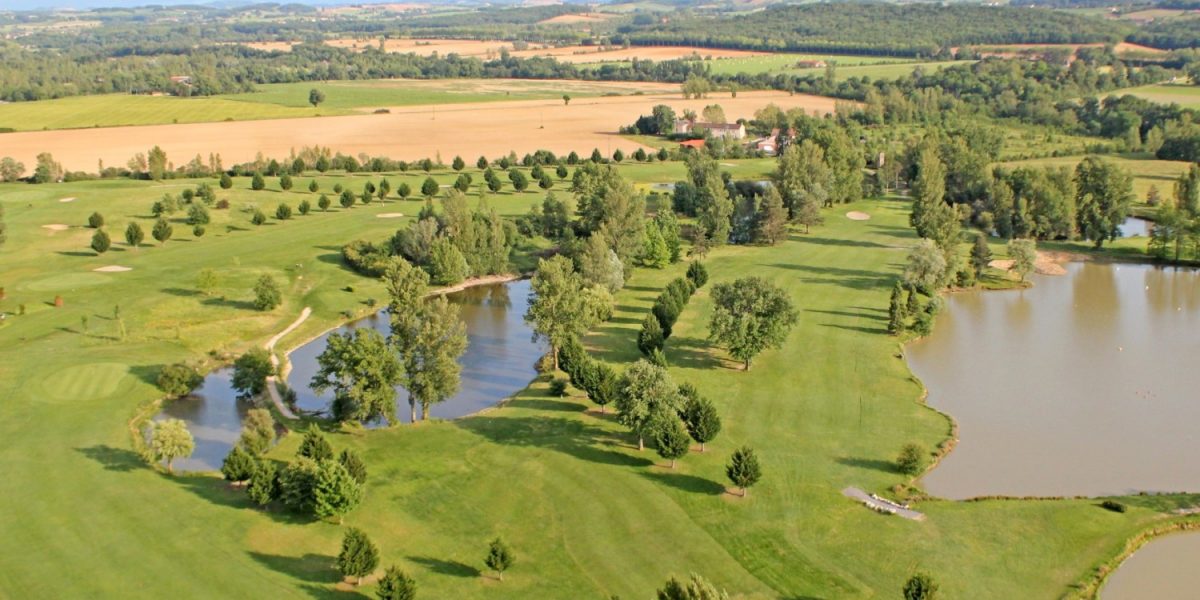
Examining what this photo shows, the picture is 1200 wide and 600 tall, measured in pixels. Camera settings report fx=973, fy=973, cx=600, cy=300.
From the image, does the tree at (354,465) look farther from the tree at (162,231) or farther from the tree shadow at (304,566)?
the tree at (162,231)

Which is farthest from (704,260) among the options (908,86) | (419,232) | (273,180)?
(908,86)

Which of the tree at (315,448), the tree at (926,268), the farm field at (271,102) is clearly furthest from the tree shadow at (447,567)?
the farm field at (271,102)

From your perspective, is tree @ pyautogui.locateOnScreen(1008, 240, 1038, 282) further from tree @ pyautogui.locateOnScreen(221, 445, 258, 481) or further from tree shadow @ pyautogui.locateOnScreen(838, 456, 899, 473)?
tree @ pyautogui.locateOnScreen(221, 445, 258, 481)

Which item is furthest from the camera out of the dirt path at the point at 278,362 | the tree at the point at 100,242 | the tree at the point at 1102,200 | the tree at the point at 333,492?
the tree at the point at 1102,200

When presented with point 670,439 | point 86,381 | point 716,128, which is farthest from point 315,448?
point 716,128

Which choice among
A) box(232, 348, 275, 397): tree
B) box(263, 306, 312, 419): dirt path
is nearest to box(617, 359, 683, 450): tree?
box(263, 306, 312, 419): dirt path

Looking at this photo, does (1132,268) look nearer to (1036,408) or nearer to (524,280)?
(1036,408)
